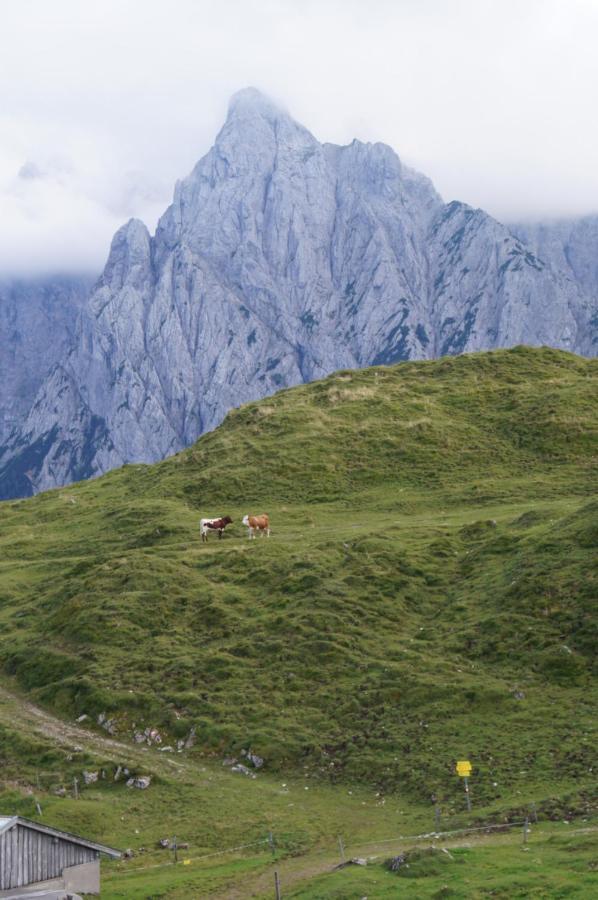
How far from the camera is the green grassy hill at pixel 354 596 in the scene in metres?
46.7

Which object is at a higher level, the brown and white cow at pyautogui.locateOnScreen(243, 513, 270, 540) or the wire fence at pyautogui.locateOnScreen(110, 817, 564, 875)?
the brown and white cow at pyautogui.locateOnScreen(243, 513, 270, 540)

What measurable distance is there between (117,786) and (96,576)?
88.5 ft

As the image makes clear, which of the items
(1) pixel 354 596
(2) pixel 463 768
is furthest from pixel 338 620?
(2) pixel 463 768

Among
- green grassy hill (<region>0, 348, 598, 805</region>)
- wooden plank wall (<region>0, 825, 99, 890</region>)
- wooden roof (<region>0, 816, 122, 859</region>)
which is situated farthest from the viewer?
green grassy hill (<region>0, 348, 598, 805</region>)

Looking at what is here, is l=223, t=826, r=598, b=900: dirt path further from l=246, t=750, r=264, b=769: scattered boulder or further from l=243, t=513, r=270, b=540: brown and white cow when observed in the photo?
l=243, t=513, r=270, b=540: brown and white cow

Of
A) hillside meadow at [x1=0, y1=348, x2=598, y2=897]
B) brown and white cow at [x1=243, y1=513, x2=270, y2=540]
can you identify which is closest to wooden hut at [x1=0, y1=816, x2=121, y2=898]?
hillside meadow at [x1=0, y1=348, x2=598, y2=897]

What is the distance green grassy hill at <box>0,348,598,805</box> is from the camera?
4666 centimetres

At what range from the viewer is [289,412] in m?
109

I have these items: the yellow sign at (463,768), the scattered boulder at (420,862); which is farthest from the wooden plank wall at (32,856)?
the yellow sign at (463,768)

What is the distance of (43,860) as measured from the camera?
32.4m

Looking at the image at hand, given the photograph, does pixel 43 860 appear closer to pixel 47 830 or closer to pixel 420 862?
pixel 47 830

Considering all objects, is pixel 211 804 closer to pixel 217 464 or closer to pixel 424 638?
pixel 424 638

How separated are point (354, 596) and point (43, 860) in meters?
32.6

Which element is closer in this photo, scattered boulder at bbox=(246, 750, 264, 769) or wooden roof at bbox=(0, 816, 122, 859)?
wooden roof at bbox=(0, 816, 122, 859)
